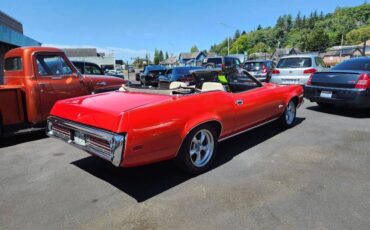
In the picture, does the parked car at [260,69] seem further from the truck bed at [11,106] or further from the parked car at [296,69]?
the truck bed at [11,106]

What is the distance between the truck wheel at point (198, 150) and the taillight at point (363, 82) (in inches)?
183

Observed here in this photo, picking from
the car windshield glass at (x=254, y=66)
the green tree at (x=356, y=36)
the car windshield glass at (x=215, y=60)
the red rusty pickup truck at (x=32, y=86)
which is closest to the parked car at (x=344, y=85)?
the red rusty pickup truck at (x=32, y=86)

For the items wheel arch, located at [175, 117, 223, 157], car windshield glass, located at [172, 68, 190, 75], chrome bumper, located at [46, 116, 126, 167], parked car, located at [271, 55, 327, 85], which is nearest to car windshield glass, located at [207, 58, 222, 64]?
car windshield glass, located at [172, 68, 190, 75]

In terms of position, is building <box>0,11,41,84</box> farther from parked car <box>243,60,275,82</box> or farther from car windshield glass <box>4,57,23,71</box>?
parked car <box>243,60,275,82</box>

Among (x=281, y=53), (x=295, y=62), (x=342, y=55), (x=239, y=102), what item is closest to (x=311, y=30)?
(x=281, y=53)

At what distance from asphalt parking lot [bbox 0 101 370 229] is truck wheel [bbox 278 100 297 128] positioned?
82 centimetres

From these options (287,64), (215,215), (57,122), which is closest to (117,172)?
(57,122)

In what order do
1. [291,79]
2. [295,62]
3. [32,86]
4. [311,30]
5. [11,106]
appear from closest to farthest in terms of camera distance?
[11,106], [32,86], [291,79], [295,62], [311,30]

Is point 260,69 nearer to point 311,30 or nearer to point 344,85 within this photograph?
point 344,85

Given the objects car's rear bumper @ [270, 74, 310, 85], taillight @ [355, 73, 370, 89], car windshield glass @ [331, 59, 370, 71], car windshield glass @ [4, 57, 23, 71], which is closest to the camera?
car windshield glass @ [4, 57, 23, 71]

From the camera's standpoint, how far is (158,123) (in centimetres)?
303

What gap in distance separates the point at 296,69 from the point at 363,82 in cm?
382

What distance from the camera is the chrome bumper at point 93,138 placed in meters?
2.76

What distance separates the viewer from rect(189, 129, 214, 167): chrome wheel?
367 cm
